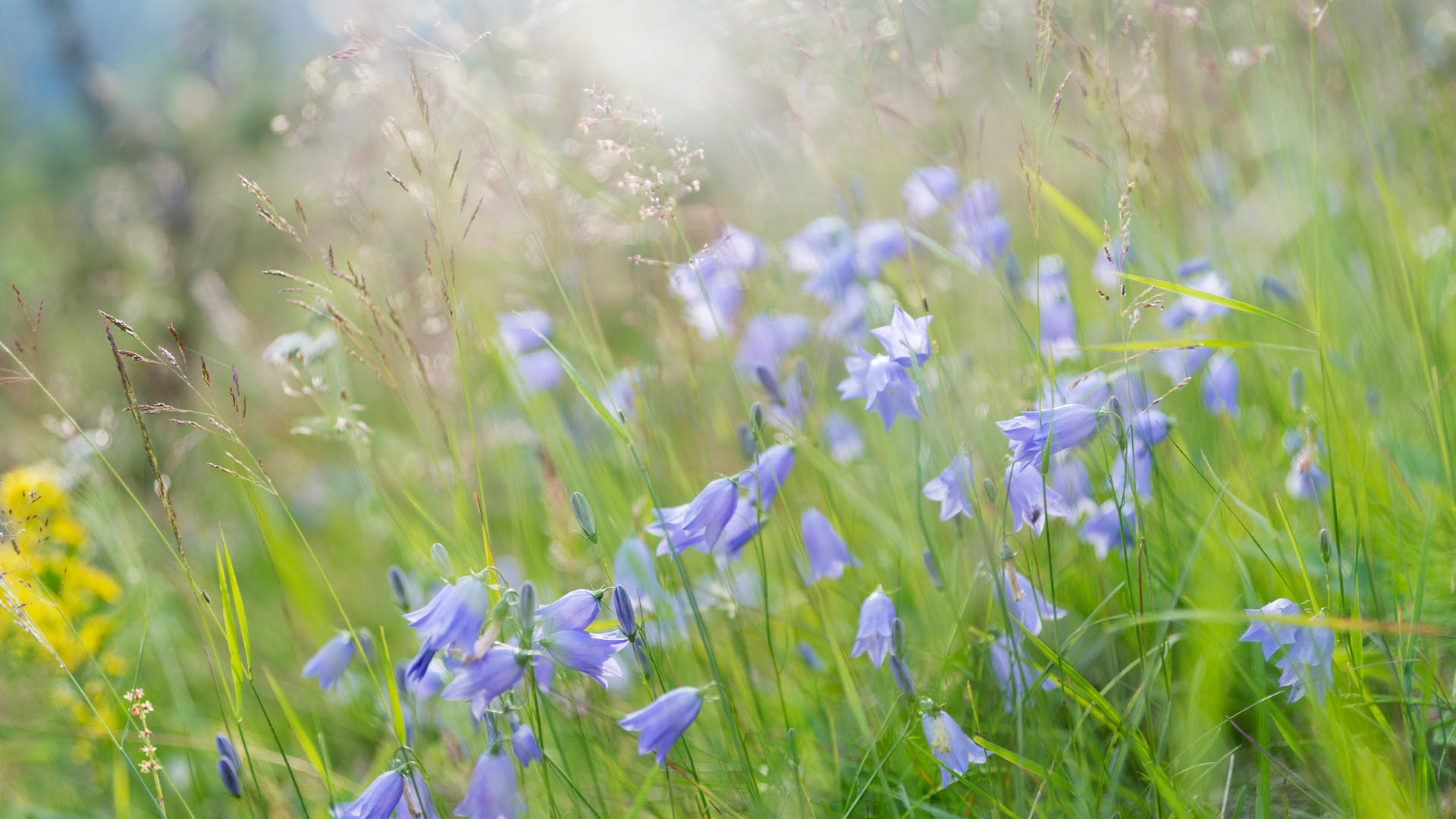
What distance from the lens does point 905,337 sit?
1.38 m

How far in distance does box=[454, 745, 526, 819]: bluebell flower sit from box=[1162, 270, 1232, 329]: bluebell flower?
5.13 feet

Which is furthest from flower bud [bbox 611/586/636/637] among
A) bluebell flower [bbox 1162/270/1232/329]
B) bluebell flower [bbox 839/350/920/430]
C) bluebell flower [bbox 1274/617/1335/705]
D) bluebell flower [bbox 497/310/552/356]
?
bluebell flower [bbox 497/310/552/356]

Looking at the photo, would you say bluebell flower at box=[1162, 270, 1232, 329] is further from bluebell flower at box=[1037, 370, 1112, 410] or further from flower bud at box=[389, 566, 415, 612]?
flower bud at box=[389, 566, 415, 612]

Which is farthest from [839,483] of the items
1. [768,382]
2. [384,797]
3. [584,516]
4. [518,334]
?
[518,334]

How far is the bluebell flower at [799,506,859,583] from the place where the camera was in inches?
62.7

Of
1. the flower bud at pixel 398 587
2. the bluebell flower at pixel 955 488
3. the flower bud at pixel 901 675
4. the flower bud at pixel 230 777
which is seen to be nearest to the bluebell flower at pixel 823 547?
the bluebell flower at pixel 955 488

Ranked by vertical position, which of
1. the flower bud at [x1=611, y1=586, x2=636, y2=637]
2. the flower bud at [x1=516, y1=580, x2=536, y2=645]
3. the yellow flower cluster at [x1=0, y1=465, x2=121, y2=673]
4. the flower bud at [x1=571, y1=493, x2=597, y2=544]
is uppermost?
the flower bud at [x1=571, y1=493, x2=597, y2=544]

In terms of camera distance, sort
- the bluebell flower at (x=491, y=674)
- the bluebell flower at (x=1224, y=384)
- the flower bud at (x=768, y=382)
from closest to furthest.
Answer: the bluebell flower at (x=491, y=674) → the flower bud at (x=768, y=382) → the bluebell flower at (x=1224, y=384)

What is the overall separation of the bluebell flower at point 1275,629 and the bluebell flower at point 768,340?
1.18m

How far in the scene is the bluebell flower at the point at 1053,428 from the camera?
4.05ft

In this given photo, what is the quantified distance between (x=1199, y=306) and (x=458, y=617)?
160cm

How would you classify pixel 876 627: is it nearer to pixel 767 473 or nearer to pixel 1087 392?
pixel 767 473

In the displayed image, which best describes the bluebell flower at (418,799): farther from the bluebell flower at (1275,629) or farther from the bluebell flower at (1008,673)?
the bluebell flower at (1275,629)

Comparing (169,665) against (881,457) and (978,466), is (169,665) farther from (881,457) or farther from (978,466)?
(978,466)
